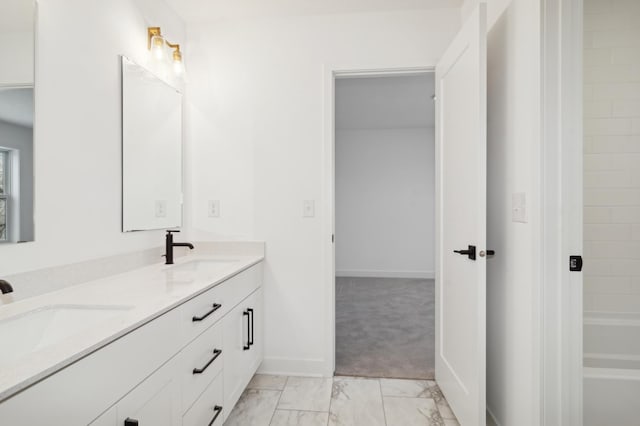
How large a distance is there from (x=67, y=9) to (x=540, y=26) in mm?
1899

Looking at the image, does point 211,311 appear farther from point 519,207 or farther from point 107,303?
point 519,207

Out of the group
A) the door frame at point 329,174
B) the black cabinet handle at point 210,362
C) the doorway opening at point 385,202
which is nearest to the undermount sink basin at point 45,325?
the black cabinet handle at point 210,362

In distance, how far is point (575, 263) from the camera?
123 cm

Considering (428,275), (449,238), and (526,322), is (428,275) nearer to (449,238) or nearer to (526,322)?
(449,238)

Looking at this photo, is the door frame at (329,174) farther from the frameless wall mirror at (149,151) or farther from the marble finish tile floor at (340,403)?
the frameless wall mirror at (149,151)

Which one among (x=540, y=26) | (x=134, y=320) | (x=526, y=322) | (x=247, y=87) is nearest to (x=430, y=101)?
(x=247, y=87)

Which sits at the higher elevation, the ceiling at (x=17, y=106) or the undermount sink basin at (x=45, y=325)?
the ceiling at (x=17, y=106)

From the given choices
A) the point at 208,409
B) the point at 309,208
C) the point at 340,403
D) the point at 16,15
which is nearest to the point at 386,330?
the point at 340,403

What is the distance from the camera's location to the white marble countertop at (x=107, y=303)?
692mm

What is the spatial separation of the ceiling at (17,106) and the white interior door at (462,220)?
71.2 inches

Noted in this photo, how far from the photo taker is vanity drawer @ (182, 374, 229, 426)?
1.29 metres

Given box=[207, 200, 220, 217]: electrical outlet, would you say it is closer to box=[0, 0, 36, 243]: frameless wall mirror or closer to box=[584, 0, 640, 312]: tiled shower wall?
box=[0, 0, 36, 243]: frameless wall mirror

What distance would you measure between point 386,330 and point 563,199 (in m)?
2.27

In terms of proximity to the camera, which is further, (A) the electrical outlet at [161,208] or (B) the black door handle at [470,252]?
(A) the electrical outlet at [161,208]
